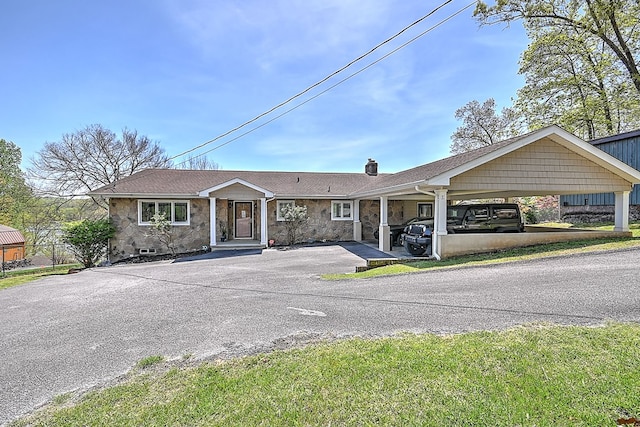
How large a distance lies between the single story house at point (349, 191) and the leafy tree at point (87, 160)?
12.8 meters

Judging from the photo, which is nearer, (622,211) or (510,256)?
(510,256)

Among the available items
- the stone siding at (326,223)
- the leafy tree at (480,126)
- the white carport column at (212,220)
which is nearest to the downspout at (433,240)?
the stone siding at (326,223)

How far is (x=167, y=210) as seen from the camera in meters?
15.3

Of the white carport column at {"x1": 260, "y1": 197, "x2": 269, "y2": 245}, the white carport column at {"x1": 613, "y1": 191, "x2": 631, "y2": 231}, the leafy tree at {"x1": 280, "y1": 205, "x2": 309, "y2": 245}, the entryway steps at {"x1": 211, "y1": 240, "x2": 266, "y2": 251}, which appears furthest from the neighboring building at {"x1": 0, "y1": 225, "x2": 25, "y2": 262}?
the white carport column at {"x1": 613, "y1": 191, "x2": 631, "y2": 231}

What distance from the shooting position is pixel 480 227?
12.3m

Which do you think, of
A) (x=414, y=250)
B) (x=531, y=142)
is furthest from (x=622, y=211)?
(x=414, y=250)

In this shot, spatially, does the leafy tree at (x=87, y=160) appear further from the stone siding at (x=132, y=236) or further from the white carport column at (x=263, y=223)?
the white carport column at (x=263, y=223)

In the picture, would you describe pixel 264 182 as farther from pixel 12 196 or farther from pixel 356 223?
A: pixel 12 196

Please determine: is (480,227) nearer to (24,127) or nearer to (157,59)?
(157,59)

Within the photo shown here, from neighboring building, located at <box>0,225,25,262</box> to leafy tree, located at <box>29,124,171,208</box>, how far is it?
4.12 m

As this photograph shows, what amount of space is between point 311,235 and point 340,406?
573 inches

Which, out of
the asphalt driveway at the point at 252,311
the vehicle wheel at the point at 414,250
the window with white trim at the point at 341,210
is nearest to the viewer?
the asphalt driveway at the point at 252,311

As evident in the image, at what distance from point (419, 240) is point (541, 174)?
4.42 metres

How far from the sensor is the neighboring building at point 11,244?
66.1 feet
